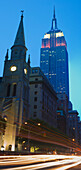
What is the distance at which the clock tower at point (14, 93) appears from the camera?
62053 mm

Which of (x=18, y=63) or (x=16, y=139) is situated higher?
(x=18, y=63)

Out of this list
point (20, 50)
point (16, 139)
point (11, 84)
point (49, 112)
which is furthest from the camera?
point (49, 112)

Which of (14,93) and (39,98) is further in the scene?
(39,98)

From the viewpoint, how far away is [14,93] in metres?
70.0

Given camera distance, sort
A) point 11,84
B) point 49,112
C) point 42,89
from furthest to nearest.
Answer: point 49,112 < point 42,89 < point 11,84

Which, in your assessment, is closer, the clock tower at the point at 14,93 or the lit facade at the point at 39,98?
the clock tower at the point at 14,93

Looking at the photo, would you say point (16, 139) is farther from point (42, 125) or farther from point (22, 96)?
point (22, 96)

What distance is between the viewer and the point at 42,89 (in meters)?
86.6

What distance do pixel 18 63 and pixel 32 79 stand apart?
656 inches

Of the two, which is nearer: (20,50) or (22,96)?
(22,96)

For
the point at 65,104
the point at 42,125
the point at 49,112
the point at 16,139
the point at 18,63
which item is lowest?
the point at 16,139

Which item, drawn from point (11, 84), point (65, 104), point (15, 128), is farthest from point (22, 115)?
point (65, 104)

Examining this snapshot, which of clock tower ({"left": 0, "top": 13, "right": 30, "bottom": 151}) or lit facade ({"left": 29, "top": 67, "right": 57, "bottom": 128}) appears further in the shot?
lit facade ({"left": 29, "top": 67, "right": 57, "bottom": 128})

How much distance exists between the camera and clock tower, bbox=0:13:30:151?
62053mm
